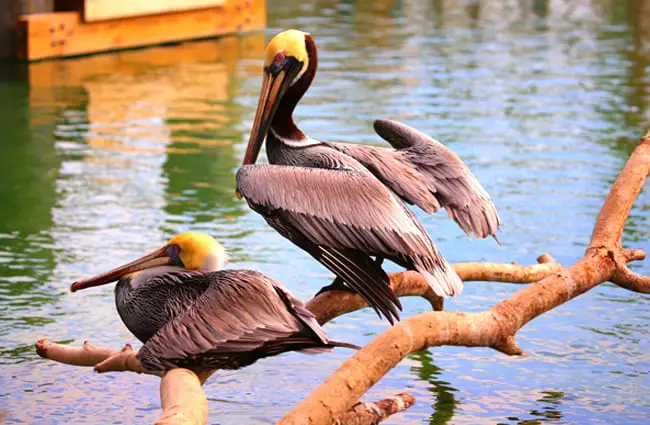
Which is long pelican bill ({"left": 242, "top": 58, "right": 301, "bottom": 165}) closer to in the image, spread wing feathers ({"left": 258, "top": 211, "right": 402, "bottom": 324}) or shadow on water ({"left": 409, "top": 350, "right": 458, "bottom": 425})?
spread wing feathers ({"left": 258, "top": 211, "right": 402, "bottom": 324})

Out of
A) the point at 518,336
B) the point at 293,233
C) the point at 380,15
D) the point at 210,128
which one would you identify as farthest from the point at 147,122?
the point at 380,15

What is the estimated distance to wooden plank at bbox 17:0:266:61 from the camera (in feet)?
35.0

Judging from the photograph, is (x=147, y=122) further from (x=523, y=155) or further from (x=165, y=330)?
(x=165, y=330)

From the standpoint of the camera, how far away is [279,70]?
3.87 metres

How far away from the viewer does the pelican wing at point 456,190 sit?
12.3ft

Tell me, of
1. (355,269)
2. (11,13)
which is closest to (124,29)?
(11,13)

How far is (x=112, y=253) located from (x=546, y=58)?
23.2 feet

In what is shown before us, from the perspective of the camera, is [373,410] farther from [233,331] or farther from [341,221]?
[341,221]

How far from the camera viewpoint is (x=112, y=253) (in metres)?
5.84

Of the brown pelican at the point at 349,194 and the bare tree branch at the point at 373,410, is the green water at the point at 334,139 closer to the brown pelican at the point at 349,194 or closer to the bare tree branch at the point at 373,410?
the brown pelican at the point at 349,194

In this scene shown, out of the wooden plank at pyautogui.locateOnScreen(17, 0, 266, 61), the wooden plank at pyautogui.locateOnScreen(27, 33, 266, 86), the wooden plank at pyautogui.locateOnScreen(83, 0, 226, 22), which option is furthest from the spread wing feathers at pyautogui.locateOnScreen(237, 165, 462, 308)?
the wooden plank at pyautogui.locateOnScreen(83, 0, 226, 22)

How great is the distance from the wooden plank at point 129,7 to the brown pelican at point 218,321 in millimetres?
7850

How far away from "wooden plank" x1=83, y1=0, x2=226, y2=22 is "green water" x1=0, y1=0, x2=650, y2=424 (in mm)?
423

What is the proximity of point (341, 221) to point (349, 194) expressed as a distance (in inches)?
3.4
